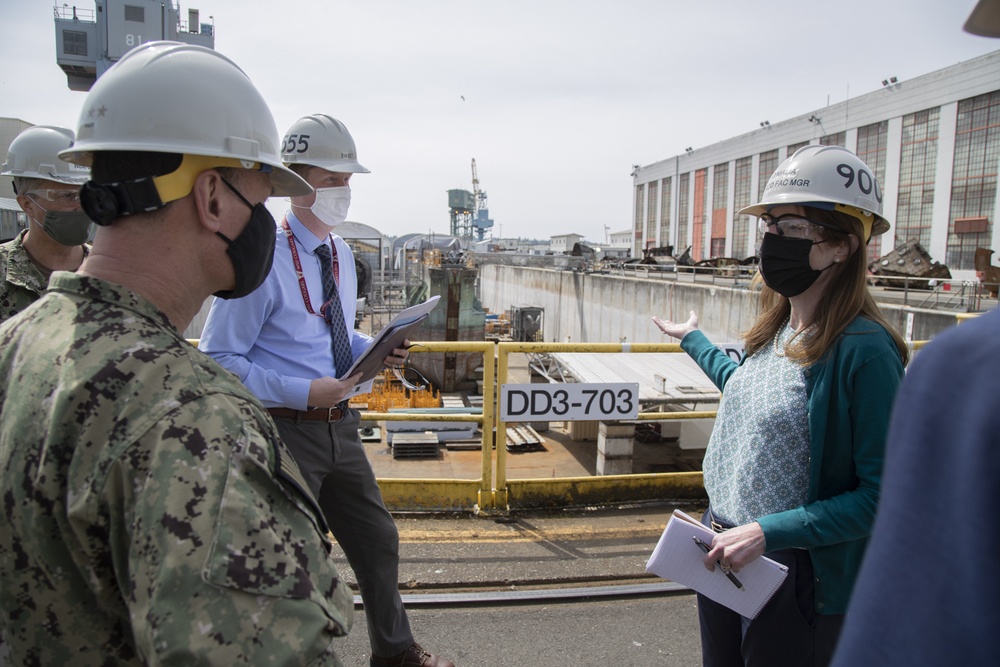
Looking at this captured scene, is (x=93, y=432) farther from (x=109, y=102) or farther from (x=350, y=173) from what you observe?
(x=350, y=173)

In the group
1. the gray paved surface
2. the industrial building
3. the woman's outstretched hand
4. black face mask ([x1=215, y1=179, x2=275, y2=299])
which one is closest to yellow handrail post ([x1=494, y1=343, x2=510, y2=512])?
the gray paved surface

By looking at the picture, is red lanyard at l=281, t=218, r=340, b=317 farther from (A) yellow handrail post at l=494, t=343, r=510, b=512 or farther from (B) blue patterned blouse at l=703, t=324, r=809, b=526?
(A) yellow handrail post at l=494, t=343, r=510, b=512

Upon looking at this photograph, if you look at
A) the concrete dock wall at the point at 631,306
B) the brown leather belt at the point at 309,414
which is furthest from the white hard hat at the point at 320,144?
the concrete dock wall at the point at 631,306

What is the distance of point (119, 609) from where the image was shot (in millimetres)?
1004

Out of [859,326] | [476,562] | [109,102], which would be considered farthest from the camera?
[476,562]

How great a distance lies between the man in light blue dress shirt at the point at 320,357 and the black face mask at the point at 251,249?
1.19 m

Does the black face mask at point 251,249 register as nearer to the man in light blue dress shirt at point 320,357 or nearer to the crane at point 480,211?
Answer: the man in light blue dress shirt at point 320,357

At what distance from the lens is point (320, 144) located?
9.29ft

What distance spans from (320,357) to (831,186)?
2080mm

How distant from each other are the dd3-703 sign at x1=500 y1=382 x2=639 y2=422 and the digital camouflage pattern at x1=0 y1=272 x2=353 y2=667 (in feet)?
12.4

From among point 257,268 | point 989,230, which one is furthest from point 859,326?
point 989,230

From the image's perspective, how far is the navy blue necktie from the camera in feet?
9.14

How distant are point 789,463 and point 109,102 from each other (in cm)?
204

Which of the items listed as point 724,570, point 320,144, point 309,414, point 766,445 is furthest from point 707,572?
point 320,144
